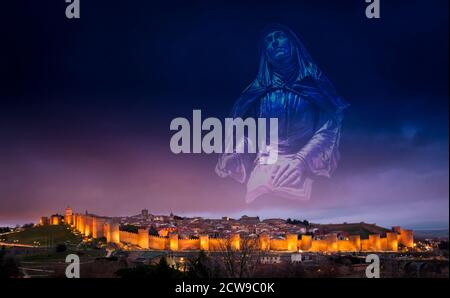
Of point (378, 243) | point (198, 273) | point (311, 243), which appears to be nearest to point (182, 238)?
point (311, 243)

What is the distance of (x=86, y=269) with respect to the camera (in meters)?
26.8

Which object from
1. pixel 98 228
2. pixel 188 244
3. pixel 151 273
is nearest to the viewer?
pixel 151 273

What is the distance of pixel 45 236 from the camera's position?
51.6 meters

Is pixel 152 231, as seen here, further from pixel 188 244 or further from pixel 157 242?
pixel 188 244

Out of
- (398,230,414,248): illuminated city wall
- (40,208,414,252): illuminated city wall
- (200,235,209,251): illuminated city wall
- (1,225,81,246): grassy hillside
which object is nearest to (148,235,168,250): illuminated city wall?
(40,208,414,252): illuminated city wall

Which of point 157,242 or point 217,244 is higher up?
point 217,244

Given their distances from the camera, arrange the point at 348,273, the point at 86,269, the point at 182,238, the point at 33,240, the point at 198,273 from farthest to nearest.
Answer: the point at 182,238, the point at 33,240, the point at 348,273, the point at 86,269, the point at 198,273

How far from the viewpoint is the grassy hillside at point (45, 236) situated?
158 feet

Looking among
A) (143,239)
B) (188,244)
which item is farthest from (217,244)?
(143,239)

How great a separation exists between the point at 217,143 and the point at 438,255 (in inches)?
1647

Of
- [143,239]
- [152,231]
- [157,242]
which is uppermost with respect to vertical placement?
[152,231]

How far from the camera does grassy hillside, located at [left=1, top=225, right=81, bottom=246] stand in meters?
48.2
